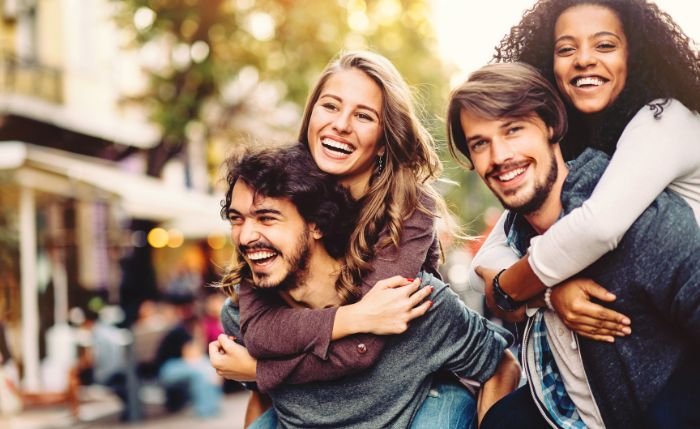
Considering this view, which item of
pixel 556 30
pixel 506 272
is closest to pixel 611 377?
pixel 506 272

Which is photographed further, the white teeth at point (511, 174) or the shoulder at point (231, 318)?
the shoulder at point (231, 318)

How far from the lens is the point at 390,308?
9.70 ft

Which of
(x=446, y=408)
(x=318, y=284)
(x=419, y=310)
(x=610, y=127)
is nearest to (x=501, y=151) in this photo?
(x=610, y=127)

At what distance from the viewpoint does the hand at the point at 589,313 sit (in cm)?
266

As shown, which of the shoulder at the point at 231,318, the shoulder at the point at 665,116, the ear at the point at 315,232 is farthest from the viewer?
the shoulder at the point at 231,318

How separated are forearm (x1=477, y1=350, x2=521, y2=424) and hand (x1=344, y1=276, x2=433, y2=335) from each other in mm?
453

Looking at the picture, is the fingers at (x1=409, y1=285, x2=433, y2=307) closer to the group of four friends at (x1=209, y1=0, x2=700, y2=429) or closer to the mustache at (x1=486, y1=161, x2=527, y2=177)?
the group of four friends at (x1=209, y1=0, x2=700, y2=429)

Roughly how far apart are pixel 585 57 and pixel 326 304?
1271 millimetres

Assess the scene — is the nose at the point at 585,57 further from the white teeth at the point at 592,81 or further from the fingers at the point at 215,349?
the fingers at the point at 215,349

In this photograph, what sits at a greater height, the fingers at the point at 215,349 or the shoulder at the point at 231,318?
the shoulder at the point at 231,318

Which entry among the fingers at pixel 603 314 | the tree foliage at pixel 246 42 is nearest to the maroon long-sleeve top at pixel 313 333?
the fingers at pixel 603 314

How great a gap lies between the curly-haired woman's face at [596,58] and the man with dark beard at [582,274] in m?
0.12

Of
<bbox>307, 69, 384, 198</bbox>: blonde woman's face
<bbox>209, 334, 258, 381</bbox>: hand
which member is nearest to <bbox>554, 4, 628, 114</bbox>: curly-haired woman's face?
<bbox>307, 69, 384, 198</bbox>: blonde woman's face

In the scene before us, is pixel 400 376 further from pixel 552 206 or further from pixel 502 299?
pixel 552 206
